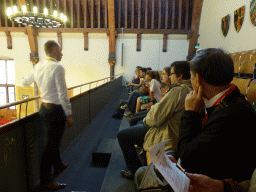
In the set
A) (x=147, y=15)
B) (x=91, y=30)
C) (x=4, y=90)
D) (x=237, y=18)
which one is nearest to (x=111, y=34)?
(x=91, y=30)

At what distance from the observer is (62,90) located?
1.65 m

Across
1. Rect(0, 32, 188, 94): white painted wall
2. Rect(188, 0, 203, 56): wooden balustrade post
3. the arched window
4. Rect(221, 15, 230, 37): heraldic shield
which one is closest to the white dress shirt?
Rect(221, 15, 230, 37): heraldic shield

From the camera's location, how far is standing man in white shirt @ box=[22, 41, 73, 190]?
5.36 ft

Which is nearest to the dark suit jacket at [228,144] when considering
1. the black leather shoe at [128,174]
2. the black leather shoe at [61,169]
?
the black leather shoe at [128,174]

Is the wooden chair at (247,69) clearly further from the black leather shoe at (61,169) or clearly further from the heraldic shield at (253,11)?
the black leather shoe at (61,169)

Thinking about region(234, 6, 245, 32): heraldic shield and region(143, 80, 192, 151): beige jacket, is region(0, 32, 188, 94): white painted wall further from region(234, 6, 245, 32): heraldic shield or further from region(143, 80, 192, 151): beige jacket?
region(143, 80, 192, 151): beige jacket

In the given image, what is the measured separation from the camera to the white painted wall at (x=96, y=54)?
855 cm

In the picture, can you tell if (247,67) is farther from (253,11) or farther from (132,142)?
(132,142)

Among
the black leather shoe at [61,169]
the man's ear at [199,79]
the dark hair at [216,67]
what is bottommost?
the black leather shoe at [61,169]

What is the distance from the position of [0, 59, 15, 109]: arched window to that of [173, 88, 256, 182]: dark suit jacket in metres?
11.3

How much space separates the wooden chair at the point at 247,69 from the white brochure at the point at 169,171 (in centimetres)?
265

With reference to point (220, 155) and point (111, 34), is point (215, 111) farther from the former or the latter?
point (111, 34)

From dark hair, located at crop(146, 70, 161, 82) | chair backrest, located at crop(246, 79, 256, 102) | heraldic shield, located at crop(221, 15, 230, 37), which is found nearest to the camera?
chair backrest, located at crop(246, 79, 256, 102)

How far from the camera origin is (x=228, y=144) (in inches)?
28.6
